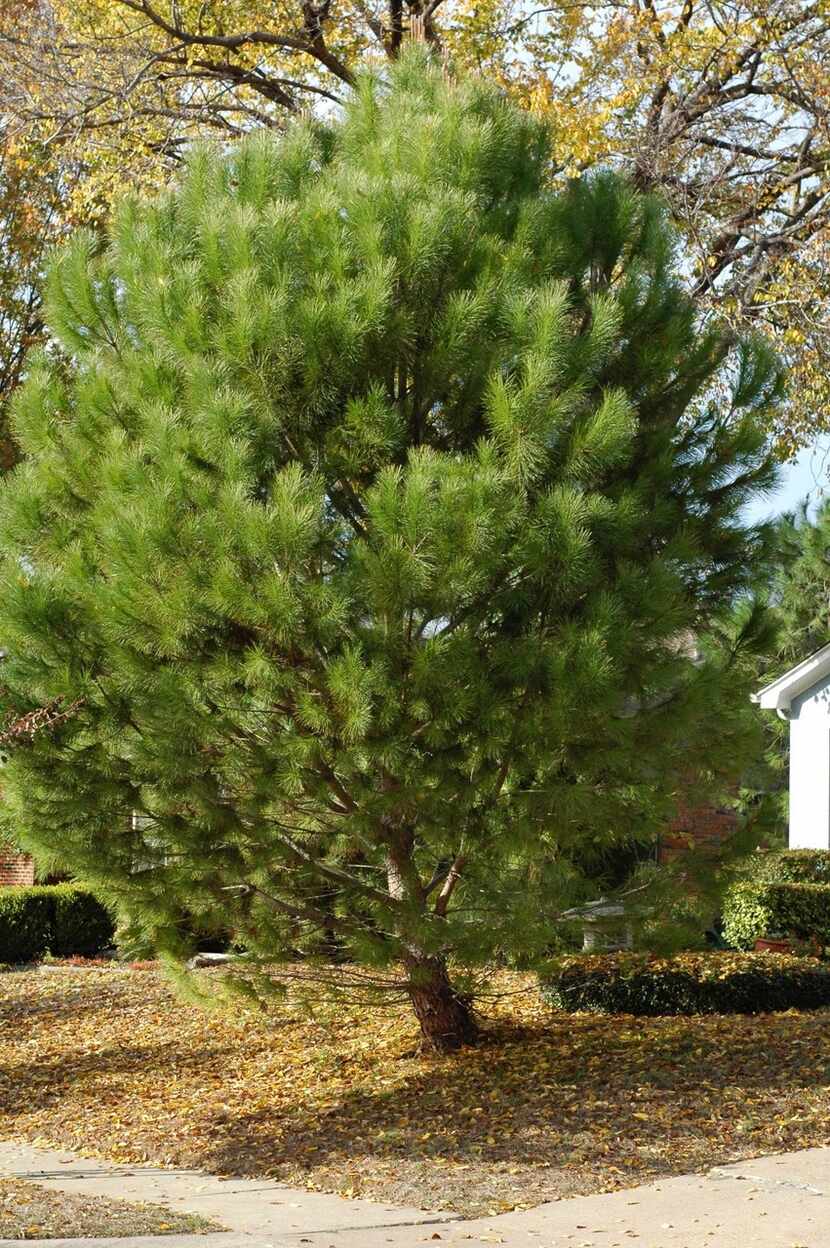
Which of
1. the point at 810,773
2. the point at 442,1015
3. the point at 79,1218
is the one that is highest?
the point at 810,773

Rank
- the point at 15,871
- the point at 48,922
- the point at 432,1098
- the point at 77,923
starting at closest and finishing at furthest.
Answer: the point at 432,1098 → the point at 48,922 → the point at 77,923 → the point at 15,871

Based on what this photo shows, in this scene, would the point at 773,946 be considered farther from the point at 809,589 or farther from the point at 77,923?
the point at 809,589

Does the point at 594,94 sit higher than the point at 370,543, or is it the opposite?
the point at 594,94

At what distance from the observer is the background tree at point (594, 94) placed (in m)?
13.5

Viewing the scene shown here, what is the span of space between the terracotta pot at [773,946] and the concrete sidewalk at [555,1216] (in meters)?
6.51

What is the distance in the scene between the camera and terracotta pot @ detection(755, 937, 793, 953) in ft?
44.2

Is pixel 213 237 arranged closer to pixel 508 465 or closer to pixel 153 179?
pixel 508 465

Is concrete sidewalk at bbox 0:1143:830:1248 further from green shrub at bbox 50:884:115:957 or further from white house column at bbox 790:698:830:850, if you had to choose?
white house column at bbox 790:698:830:850

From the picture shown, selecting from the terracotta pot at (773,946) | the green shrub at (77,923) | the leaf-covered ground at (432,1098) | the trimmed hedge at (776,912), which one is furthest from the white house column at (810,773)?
the green shrub at (77,923)

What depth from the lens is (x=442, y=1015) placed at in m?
9.16

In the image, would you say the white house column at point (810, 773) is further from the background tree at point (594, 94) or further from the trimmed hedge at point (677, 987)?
the trimmed hedge at point (677, 987)

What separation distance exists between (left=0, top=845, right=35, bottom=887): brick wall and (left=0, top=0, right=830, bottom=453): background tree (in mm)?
9108

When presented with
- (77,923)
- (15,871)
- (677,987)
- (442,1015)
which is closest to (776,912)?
(677,987)

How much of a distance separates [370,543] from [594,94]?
864 centimetres
